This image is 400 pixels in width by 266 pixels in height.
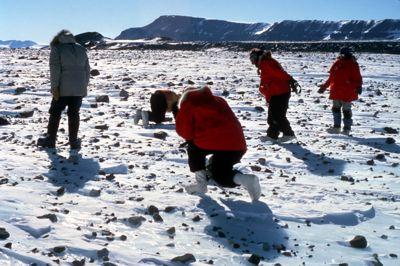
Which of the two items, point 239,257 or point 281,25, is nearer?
point 239,257

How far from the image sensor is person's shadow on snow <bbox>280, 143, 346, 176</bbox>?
7406 mm

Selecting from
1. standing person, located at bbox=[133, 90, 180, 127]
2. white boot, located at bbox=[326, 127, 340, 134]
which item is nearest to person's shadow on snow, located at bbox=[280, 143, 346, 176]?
white boot, located at bbox=[326, 127, 340, 134]

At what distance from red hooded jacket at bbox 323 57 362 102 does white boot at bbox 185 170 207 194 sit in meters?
5.23

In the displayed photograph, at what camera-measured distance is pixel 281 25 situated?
587 ft

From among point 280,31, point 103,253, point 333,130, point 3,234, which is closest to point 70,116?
point 3,234

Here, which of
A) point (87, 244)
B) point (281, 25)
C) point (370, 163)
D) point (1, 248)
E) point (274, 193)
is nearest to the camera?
point (1, 248)

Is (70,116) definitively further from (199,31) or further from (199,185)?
(199,31)

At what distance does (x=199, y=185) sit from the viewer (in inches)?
237

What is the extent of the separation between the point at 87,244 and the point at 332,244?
2.22m

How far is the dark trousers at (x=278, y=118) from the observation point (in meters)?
9.31

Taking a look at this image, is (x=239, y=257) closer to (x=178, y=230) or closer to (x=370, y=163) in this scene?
(x=178, y=230)

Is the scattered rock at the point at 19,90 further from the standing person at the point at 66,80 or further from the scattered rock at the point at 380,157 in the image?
the scattered rock at the point at 380,157

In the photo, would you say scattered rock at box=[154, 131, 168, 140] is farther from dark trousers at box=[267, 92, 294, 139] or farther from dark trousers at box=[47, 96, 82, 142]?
dark trousers at box=[267, 92, 294, 139]

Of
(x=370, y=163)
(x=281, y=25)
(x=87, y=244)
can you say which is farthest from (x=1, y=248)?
(x=281, y=25)
